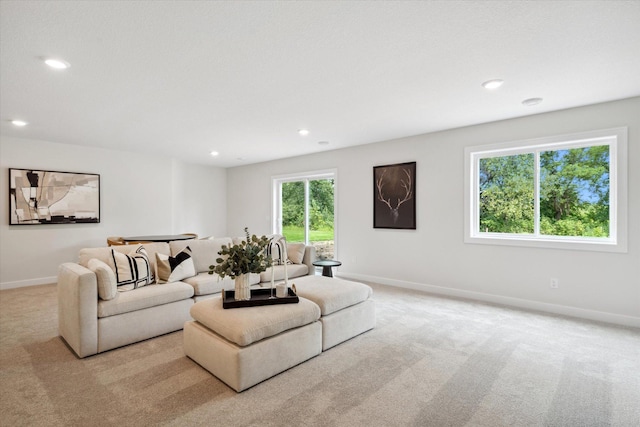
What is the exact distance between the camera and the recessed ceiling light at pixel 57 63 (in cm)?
245

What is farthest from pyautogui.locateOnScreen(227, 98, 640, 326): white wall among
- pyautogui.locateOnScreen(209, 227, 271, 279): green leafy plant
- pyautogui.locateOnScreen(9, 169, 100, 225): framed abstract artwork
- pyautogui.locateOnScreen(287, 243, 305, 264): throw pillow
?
pyautogui.locateOnScreen(9, 169, 100, 225): framed abstract artwork

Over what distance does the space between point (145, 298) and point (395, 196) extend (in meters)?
3.72

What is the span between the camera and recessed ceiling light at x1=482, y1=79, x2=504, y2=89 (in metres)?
2.87

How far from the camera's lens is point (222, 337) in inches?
91.1

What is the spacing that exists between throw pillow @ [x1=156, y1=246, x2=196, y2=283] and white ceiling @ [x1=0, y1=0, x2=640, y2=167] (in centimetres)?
170

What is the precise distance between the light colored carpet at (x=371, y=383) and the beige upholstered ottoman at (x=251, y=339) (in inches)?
3.6

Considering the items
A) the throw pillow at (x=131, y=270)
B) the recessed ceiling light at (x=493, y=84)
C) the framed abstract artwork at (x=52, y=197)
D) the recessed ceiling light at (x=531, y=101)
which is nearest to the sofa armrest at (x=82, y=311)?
the throw pillow at (x=131, y=270)

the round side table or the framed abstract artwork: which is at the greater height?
the framed abstract artwork

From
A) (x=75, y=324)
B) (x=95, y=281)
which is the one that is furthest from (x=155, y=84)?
(x=75, y=324)

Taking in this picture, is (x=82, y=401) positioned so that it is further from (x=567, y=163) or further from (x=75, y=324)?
(x=567, y=163)

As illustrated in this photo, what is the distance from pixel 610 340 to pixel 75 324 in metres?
4.73

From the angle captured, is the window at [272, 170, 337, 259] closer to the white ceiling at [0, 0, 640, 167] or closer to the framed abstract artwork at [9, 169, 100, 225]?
the white ceiling at [0, 0, 640, 167]

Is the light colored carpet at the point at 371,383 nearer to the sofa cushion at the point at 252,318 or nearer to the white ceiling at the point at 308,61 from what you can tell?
the sofa cushion at the point at 252,318

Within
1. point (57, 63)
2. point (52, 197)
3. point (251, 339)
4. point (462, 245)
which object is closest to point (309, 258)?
point (462, 245)
